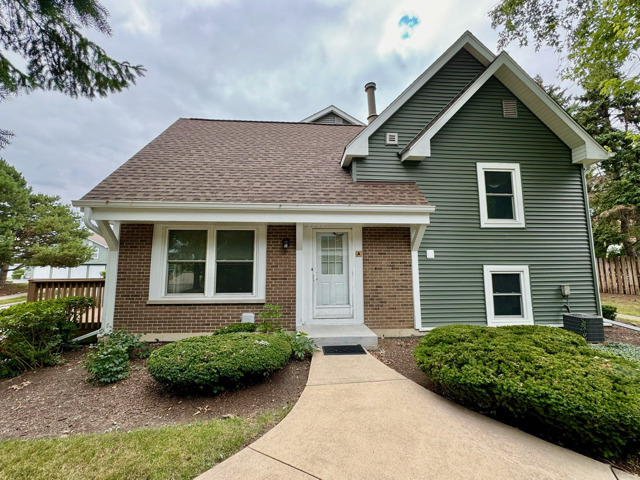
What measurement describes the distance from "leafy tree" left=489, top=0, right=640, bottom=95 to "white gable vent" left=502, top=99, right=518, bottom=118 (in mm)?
1525

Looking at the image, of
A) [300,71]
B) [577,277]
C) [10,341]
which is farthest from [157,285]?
[300,71]

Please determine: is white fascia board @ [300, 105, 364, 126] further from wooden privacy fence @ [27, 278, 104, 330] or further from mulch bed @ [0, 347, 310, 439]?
mulch bed @ [0, 347, 310, 439]

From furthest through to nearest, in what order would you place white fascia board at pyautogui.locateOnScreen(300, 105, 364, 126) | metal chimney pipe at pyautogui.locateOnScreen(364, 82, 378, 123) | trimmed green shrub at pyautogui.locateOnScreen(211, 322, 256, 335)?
white fascia board at pyautogui.locateOnScreen(300, 105, 364, 126) → metal chimney pipe at pyautogui.locateOnScreen(364, 82, 378, 123) → trimmed green shrub at pyautogui.locateOnScreen(211, 322, 256, 335)

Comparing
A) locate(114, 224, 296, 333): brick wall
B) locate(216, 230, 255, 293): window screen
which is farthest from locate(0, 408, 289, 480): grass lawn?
locate(216, 230, 255, 293): window screen

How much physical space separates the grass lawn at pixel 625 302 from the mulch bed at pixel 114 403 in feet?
36.7

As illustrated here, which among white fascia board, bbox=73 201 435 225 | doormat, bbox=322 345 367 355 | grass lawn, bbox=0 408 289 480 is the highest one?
white fascia board, bbox=73 201 435 225

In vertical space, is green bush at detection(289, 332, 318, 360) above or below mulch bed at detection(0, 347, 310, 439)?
above

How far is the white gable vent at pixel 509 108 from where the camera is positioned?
6.87m

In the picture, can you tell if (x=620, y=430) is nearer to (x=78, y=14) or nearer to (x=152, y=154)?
(x=78, y=14)

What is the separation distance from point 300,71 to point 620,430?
53.9 ft

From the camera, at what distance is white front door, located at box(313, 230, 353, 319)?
6.15m

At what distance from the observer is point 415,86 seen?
6934mm

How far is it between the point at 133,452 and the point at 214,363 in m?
1.09

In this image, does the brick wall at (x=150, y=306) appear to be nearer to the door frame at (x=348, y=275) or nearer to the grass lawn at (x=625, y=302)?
the door frame at (x=348, y=275)
